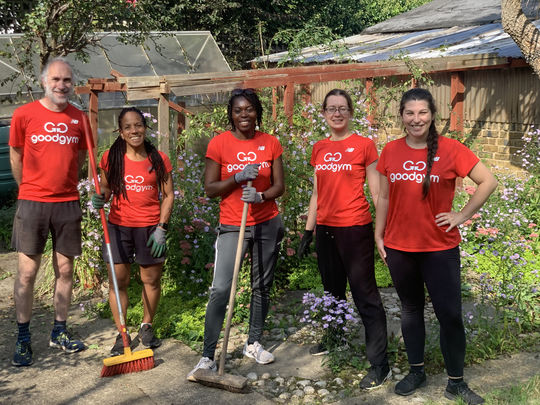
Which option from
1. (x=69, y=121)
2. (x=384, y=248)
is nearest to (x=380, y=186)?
(x=384, y=248)

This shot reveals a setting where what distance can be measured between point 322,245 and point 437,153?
1.09 m

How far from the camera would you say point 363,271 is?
4.45 metres

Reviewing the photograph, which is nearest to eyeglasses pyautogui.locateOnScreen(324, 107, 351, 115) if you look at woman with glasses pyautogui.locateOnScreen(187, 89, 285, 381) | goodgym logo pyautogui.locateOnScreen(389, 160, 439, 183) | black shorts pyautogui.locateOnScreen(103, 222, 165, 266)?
woman with glasses pyautogui.locateOnScreen(187, 89, 285, 381)

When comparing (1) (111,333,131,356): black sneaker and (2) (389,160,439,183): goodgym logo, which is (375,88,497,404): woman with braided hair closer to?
(2) (389,160,439,183): goodgym logo

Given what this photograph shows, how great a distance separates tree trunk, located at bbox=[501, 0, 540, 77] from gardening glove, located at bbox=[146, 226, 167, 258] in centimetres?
517

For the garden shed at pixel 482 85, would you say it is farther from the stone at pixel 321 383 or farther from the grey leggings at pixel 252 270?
the stone at pixel 321 383

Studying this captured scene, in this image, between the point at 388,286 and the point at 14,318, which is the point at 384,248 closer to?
the point at 388,286

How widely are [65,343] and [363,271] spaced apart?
7.68 ft

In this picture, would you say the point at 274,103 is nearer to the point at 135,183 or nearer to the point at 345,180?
the point at 135,183

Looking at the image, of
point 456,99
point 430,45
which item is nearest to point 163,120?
point 456,99

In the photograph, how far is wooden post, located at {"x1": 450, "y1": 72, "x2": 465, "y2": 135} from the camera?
10055 millimetres

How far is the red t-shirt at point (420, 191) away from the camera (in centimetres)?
385

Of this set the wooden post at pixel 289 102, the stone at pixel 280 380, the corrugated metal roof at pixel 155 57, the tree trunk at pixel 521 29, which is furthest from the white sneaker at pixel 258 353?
the corrugated metal roof at pixel 155 57

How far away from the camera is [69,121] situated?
4.96 metres
